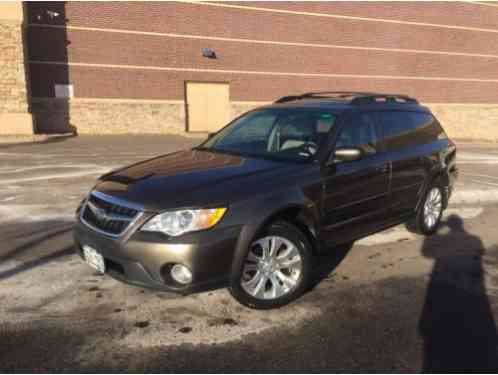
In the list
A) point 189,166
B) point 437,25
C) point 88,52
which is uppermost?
point 437,25

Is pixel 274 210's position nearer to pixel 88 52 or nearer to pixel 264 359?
pixel 264 359

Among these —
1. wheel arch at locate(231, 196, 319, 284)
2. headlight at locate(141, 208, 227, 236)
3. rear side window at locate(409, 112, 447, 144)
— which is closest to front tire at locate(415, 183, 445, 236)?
rear side window at locate(409, 112, 447, 144)

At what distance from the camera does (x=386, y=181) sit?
186 inches

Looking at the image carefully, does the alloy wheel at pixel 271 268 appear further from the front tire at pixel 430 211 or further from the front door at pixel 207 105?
the front door at pixel 207 105

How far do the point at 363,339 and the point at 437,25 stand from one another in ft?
105

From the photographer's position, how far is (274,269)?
3689 mm

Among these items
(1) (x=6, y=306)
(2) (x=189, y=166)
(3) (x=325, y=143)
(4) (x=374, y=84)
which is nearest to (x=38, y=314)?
(1) (x=6, y=306)

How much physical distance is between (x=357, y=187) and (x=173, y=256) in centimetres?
211

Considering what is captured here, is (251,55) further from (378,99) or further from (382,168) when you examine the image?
(382,168)

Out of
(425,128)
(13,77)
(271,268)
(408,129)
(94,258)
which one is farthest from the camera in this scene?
(13,77)

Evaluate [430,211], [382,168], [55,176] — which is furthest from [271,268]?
[55,176]

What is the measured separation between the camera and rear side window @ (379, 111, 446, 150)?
4957 millimetres

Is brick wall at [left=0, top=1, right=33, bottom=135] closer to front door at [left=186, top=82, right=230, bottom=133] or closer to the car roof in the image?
front door at [left=186, top=82, right=230, bottom=133]

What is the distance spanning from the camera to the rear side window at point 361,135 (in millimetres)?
4352
